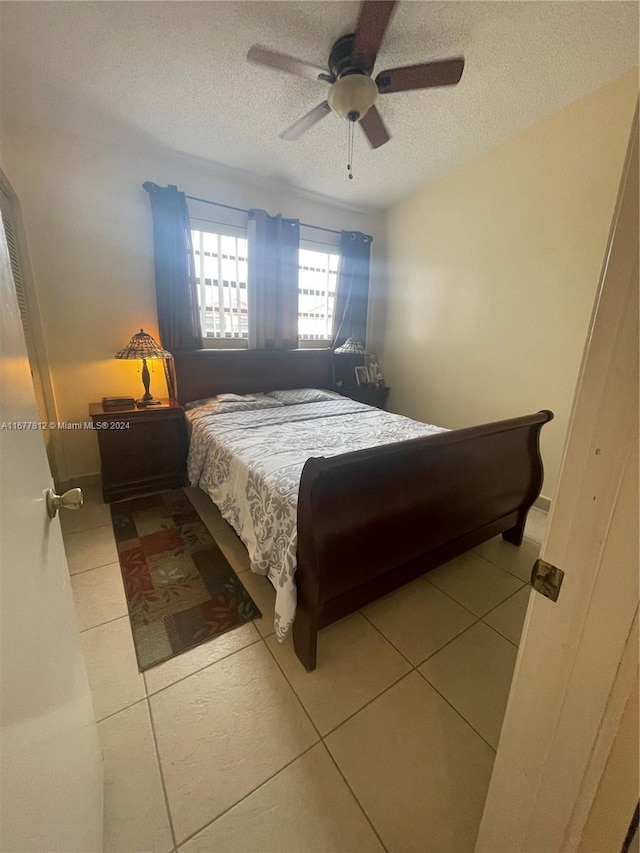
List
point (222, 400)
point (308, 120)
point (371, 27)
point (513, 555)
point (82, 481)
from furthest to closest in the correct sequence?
point (222, 400), point (82, 481), point (513, 555), point (308, 120), point (371, 27)

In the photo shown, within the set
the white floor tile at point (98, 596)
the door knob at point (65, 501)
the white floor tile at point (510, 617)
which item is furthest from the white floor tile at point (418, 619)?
the door knob at point (65, 501)

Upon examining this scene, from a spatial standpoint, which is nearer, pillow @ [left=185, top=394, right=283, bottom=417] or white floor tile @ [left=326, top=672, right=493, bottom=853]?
white floor tile @ [left=326, top=672, right=493, bottom=853]

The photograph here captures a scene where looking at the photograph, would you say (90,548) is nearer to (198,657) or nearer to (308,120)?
(198,657)

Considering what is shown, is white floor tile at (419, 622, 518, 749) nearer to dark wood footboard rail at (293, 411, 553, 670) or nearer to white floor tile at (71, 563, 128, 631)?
dark wood footboard rail at (293, 411, 553, 670)

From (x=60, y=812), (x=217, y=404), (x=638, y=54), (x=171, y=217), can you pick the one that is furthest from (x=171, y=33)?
(x=60, y=812)

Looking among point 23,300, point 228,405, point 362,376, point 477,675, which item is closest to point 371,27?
point 228,405

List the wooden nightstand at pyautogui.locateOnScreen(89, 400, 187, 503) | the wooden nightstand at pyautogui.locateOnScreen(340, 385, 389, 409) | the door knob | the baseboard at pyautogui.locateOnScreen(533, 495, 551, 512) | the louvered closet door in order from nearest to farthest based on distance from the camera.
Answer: the door knob → the louvered closet door → the wooden nightstand at pyautogui.locateOnScreen(89, 400, 187, 503) → the baseboard at pyautogui.locateOnScreen(533, 495, 551, 512) → the wooden nightstand at pyautogui.locateOnScreen(340, 385, 389, 409)

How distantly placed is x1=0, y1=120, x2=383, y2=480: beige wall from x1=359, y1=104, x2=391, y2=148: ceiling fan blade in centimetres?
147

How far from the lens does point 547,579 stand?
1.75 ft

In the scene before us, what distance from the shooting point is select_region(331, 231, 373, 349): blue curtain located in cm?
371

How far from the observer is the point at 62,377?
8.70 ft

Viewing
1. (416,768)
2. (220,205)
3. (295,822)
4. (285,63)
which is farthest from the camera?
(220,205)

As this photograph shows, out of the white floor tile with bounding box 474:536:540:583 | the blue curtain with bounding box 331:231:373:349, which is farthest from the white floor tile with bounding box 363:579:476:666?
the blue curtain with bounding box 331:231:373:349

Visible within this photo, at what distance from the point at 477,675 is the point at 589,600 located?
1.19 meters
